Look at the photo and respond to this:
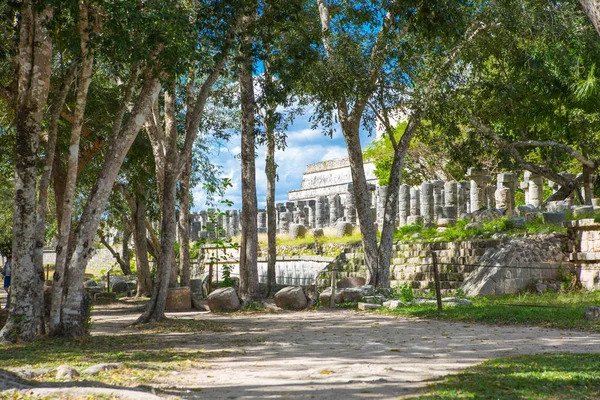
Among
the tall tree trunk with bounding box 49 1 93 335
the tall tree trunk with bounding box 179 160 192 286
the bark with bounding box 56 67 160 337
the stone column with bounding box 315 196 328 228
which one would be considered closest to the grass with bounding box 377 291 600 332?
the tall tree trunk with bounding box 179 160 192 286

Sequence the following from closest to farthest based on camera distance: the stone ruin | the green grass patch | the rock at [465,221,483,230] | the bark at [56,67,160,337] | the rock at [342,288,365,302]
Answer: the green grass patch < the bark at [56,67,160,337] < the rock at [342,288,365,302] < the rock at [465,221,483,230] < the stone ruin

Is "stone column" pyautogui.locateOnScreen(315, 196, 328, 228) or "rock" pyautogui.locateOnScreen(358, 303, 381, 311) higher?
"stone column" pyautogui.locateOnScreen(315, 196, 328, 228)

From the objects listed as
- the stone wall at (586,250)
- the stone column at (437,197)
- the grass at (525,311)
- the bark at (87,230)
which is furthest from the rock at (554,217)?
the bark at (87,230)

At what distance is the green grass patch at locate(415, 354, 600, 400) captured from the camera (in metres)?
5.53

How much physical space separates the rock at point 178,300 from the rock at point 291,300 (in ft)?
7.76

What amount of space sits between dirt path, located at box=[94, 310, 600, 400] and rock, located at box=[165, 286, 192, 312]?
311 cm

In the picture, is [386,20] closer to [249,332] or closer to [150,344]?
[249,332]

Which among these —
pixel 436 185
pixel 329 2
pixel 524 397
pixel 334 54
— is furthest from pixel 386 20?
pixel 436 185

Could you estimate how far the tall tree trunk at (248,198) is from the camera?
1678 centimetres

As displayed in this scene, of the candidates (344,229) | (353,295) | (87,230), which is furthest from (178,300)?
(344,229)

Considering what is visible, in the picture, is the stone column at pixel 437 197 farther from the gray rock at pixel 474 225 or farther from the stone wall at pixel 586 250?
the stone wall at pixel 586 250

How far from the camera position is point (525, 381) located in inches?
236

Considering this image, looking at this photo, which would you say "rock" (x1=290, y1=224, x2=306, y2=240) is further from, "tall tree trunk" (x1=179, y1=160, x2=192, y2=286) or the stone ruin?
"tall tree trunk" (x1=179, y1=160, x2=192, y2=286)

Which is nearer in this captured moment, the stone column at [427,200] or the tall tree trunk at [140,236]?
the tall tree trunk at [140,236]
